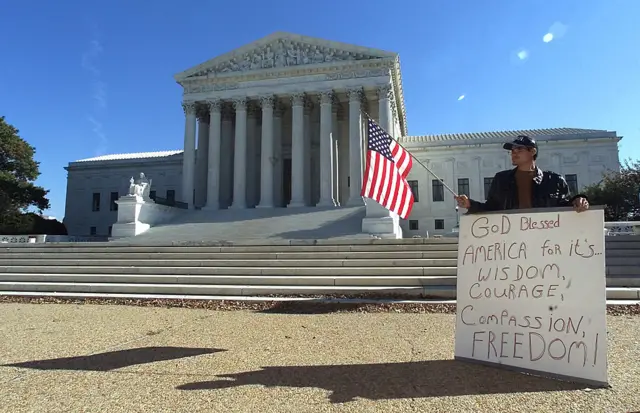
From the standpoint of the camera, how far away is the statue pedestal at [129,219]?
25.3 meters

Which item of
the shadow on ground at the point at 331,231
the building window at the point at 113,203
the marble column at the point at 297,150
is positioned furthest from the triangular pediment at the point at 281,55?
the building window at the point at 113,203

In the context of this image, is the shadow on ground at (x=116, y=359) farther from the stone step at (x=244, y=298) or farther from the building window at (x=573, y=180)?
the building window at (x=573, y=180)

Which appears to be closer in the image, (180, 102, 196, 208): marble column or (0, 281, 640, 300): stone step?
(0, 281, 640, 300): stone step

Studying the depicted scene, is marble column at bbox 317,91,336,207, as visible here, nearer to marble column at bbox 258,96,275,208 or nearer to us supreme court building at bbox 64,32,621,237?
us supreme court building at bbox 64,32,621,237

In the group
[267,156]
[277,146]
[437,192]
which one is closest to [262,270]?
[267,156]

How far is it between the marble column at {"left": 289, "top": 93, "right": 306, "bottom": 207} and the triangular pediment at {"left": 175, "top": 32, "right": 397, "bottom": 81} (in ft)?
11.5

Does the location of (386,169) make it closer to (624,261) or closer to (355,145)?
(624,261)

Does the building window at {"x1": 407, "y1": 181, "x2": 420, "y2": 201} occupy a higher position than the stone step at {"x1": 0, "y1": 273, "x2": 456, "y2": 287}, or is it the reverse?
the building window at {"x1": 407, "y1": 181, "x2": 420, "y2": 201}

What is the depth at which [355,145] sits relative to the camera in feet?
110

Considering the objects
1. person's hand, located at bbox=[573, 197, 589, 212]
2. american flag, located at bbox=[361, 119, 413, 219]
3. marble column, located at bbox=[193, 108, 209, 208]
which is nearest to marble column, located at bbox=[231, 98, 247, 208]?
marble column, located at bbox=[193, 108, 209, 208]

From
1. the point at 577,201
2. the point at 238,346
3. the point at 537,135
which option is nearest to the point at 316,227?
the point at 238,346

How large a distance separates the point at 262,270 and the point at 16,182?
35.3 m

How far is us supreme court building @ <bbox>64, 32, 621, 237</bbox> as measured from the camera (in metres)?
33.8

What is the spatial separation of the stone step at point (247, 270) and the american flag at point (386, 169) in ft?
7.79
